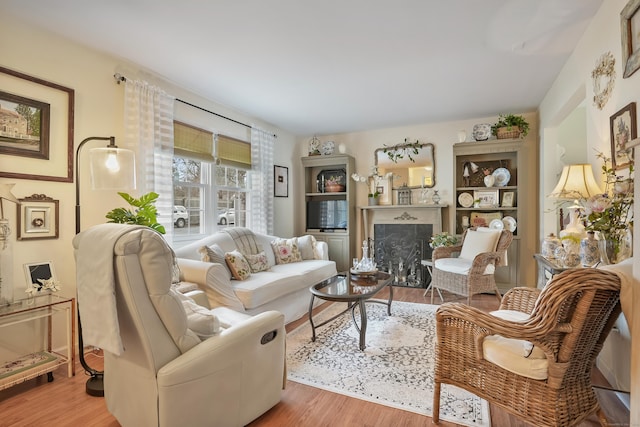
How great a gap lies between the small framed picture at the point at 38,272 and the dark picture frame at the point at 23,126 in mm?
790

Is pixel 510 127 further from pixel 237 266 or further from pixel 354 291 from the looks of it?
pixel 237 266

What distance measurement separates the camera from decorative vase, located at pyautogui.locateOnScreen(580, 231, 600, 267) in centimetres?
206

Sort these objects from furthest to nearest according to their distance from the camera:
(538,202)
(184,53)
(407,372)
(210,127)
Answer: (538,202), (210,127), (184,53), (407,372)

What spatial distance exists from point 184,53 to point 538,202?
15.0 ft

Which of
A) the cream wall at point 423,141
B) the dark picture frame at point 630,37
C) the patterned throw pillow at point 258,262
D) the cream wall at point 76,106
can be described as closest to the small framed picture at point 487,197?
the cream wall at point 423,141

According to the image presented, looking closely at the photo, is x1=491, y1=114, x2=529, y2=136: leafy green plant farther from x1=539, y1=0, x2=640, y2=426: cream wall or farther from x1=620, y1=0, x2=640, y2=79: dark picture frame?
x1=620, y1=0, x2=640, y2=79: dark picture frame

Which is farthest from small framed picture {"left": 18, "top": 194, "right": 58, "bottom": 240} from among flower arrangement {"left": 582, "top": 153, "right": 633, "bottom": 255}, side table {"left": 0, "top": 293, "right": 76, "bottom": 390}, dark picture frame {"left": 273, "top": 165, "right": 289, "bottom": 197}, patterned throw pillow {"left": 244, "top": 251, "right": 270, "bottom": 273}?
flower arrangement {"left": 582, "top": 153, "right": 633, "bottom": 255}

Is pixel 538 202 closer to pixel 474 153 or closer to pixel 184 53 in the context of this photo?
pixel 474 153

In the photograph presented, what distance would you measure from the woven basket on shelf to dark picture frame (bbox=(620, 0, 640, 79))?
2.55 meters

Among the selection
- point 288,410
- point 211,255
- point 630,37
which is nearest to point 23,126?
point 211,255

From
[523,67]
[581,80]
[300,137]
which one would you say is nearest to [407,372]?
[581,80]

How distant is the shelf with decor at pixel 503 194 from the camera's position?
4.41 m

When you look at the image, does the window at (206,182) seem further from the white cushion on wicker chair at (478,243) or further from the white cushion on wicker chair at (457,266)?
the white cushion on wicker chair at (478,243)

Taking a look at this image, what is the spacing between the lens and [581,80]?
2.65 m
